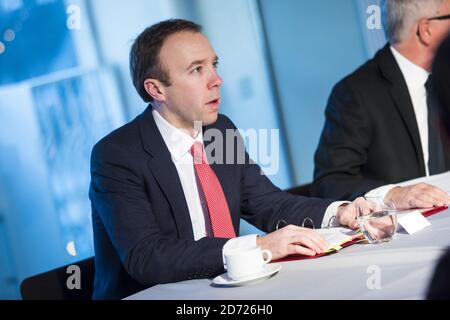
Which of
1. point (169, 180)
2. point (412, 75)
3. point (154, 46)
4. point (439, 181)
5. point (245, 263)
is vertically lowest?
point (439, 181)

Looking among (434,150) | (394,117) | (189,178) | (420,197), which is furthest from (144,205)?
(434,150)

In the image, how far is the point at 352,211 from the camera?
6.84 feet

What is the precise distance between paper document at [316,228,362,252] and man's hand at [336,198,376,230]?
3 centimetres

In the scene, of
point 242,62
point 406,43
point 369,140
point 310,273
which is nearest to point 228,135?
point 369,140

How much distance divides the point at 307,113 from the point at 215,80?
3.13m

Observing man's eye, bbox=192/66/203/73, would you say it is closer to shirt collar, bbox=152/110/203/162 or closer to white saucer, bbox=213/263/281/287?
shirt collar, bbox=152/110/203/162

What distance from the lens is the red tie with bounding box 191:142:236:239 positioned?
7.71ft

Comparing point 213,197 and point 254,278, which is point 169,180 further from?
point 254,278

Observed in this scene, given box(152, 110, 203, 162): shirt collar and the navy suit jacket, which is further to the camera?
box(152, 110, 203, 162): shirt collar

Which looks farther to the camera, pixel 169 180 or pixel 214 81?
pixel 214 81

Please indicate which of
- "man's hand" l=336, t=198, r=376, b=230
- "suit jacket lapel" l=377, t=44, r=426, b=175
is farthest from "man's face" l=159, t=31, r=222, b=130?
"suit jacket lapel" l=377, t=44, r=426, b=175

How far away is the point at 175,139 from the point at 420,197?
0.85 meters

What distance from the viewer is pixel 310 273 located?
162cm

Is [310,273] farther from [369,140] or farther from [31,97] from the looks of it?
[31,97]
